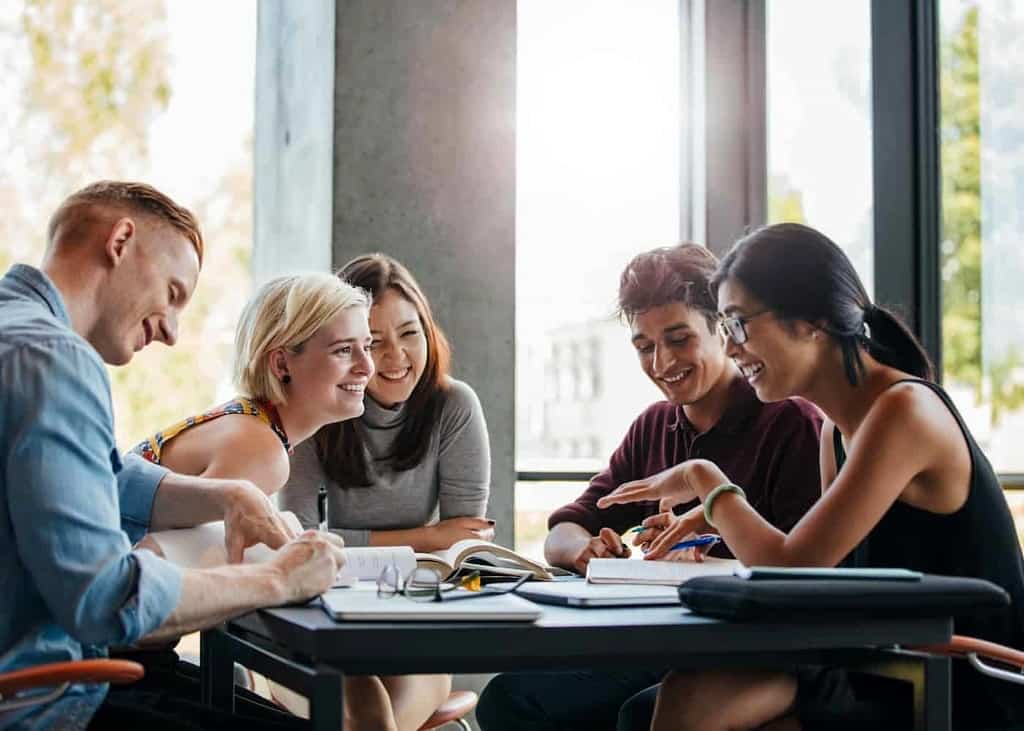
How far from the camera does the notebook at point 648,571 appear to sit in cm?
192

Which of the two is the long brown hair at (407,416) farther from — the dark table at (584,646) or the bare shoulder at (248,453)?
the dark table at (584,646)

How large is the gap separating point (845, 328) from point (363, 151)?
2.06 metres

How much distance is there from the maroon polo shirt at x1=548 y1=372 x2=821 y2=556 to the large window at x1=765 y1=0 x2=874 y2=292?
1.28 meters

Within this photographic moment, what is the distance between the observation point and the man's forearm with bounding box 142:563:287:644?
1508 millimetres

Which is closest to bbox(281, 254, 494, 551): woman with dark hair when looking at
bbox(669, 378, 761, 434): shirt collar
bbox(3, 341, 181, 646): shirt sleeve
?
bbox(669, 378, 761, 434): shirt collar

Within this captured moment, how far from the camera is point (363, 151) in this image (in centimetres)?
389

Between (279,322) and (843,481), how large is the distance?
1302 mm

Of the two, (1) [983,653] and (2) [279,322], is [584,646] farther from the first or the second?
(2) [279,322]

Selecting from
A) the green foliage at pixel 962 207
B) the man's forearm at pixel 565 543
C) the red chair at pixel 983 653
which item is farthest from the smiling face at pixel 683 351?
the green foliage at pixel 962 207

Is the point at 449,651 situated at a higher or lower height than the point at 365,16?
lower

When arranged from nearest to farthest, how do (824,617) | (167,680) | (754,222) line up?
(824,617) → (167,680) → (754,222)

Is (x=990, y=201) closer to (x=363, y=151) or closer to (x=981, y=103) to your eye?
(x=981, y=103)

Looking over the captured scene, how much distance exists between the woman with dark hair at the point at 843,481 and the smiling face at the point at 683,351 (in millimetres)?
267

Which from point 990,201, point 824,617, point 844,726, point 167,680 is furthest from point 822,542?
point 990,201
